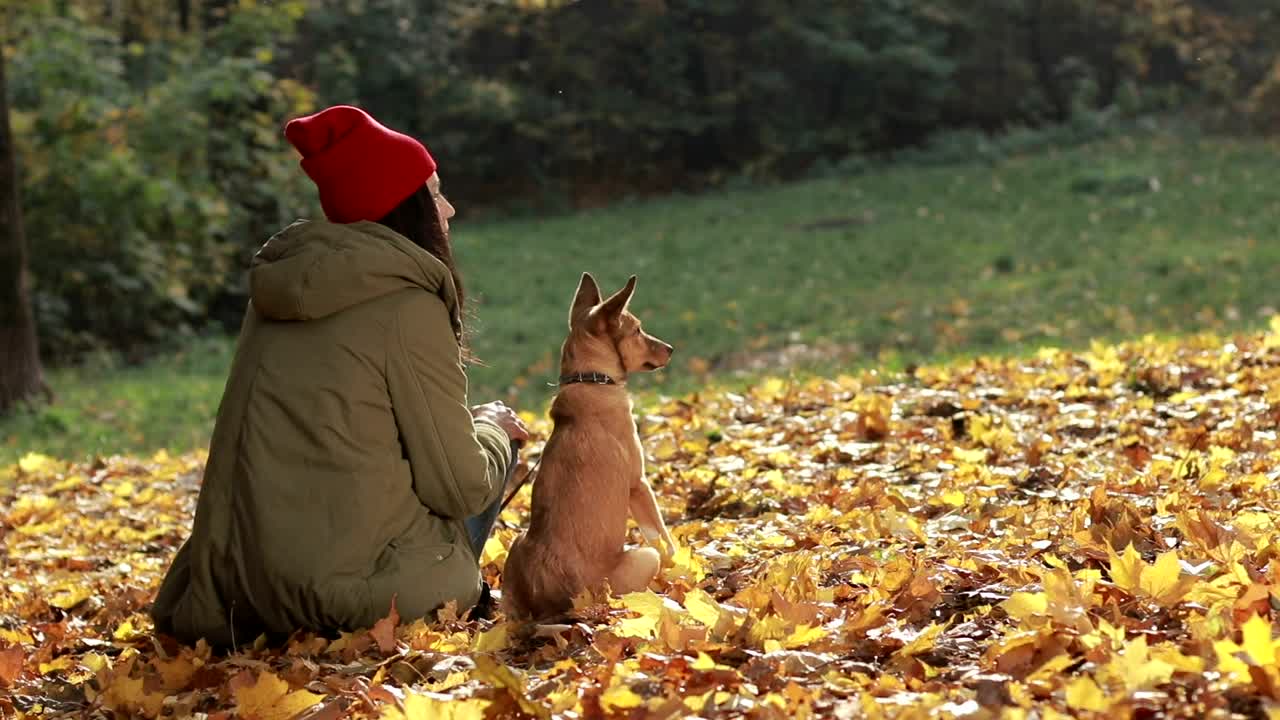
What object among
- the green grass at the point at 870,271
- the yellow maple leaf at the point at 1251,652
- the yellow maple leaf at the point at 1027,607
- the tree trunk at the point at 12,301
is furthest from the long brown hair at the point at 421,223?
the tree trunk at the point at 12,301

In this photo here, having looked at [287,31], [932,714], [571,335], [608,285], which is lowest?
[608,285]

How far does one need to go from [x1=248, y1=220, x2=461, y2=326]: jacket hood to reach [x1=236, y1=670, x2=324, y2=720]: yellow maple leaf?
3.36ft

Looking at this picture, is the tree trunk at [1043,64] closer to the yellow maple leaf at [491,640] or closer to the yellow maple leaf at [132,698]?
the yellow maple leaf at [491,640]

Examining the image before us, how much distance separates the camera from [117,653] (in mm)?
4258

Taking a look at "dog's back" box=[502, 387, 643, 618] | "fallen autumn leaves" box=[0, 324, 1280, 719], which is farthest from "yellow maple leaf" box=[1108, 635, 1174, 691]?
"dog's back" box=[502, 387, 643, 618]

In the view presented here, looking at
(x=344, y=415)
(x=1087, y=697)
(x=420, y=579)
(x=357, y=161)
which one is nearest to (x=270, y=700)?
(x=420, y=579)

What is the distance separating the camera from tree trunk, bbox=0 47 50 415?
36.9ft

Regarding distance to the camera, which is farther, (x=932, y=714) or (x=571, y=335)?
(x=571, y=335)

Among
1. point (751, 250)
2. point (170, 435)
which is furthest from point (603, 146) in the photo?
point (170, 435)

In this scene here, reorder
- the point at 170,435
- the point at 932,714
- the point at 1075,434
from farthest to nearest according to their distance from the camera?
the point at 170,435 < the point at 1075,434 < the point at 932,714

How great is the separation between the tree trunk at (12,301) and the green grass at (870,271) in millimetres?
315

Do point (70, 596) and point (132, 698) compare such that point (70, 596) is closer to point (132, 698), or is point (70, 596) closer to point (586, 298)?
point (132, 698)

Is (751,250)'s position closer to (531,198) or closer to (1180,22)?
(531,198)

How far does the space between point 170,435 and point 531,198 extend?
1970cm
